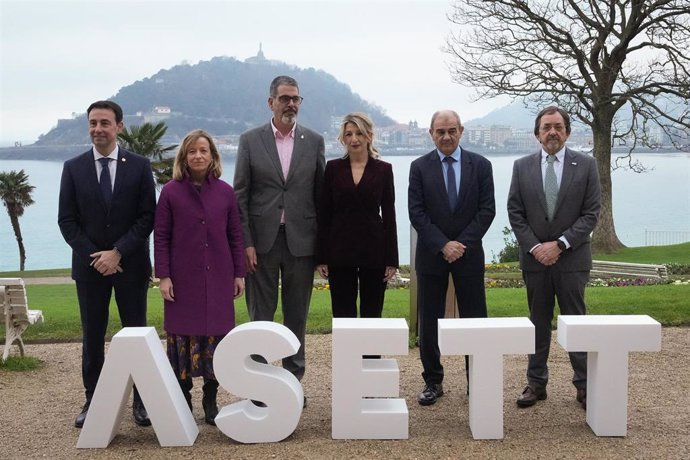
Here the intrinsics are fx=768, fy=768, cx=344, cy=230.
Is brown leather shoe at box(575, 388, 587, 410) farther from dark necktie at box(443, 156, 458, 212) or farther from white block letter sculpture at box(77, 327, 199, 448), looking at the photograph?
white block letter sculpture at box(77, 327, 199, 448)

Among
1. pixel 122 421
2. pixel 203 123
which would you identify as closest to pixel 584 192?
pixel 122 421

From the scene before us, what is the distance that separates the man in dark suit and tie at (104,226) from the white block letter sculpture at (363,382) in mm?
1469

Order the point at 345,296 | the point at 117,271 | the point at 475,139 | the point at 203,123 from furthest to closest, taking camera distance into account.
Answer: the point at 203,123 < the point at 475,139 < the point at 345,296 < the point at 117,271

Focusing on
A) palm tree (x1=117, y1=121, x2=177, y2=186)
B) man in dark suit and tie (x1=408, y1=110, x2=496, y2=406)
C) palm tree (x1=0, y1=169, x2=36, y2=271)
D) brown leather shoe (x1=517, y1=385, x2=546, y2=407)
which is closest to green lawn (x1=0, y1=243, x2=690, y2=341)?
man in dark suit and tie (x1=408, y1=110, x2=496, y2=406)

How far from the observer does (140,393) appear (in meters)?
4.96

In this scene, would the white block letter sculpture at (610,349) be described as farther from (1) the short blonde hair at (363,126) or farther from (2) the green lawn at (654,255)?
(2) the green lawn at (654,255)

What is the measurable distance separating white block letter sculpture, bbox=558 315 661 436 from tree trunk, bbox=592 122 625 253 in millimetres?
18464

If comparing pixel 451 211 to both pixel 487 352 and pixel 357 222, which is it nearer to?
pixel 357 222

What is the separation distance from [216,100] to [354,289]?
9260 centimetres

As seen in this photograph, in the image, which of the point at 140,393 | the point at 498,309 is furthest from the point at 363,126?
the point at 498,309

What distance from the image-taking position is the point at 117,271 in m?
5.35

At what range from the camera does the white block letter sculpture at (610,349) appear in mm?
5031

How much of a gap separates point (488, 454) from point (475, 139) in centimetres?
4564

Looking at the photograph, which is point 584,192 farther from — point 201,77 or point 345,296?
point 201,77
